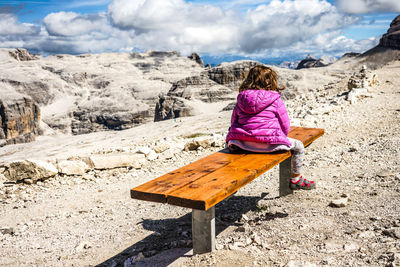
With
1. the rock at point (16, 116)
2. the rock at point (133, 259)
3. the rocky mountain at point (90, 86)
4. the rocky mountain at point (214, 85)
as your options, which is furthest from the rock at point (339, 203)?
the rock at point (16, 116)

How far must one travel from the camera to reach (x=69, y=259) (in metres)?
3.88

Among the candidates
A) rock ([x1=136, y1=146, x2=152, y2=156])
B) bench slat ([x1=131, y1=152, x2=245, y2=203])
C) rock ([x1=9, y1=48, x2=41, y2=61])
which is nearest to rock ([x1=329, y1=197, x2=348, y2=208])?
bench slat ([x1=131, y1=152, x2=245, y2=203])

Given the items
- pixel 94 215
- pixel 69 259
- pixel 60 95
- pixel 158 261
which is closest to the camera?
pixel 158 261

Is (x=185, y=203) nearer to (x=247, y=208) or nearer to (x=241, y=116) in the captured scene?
(x=241, y=116)

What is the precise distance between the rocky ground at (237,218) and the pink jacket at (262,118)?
38.1 inches

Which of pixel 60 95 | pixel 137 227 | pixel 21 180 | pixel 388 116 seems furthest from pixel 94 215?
pixel 60 95

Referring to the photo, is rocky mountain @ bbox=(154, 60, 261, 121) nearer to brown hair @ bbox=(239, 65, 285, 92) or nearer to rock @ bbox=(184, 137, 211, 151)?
rock @ bbox=(184, 137, 211, 151)

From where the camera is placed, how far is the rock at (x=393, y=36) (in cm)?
6592

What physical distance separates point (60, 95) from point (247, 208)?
89.9m

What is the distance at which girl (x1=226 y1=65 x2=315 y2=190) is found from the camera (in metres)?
3.92

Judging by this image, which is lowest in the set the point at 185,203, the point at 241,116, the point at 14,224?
the point at 14,224

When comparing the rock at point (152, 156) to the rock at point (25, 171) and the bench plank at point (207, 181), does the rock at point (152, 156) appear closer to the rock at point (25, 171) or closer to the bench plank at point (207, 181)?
the rock at point (25, 171)

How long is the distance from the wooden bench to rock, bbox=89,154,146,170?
3.94m

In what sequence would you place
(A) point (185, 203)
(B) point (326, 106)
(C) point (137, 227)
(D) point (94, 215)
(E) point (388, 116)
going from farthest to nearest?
1. (B) point (326, 106)
2. (E) point (388, 116)
3. (D) point (94, 215)
4. (C) point (137, 227)
5. (A) point (185, 203)
